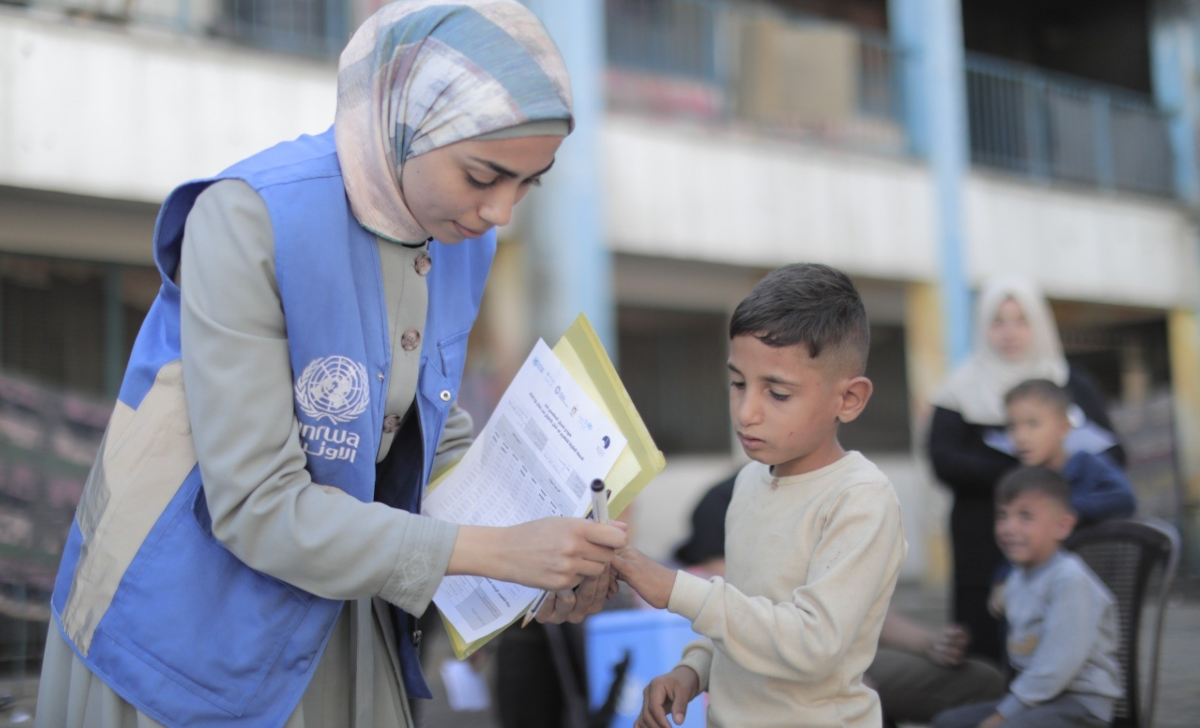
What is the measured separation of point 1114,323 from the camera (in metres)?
14.9

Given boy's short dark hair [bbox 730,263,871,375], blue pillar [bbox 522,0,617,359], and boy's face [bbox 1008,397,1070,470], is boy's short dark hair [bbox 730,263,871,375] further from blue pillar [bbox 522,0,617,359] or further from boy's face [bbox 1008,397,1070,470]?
blue pillar [bbox 522,0,617,359]

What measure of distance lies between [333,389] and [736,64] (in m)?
9.44

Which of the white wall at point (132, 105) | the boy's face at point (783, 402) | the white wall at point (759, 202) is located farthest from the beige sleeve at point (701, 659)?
the white wall at point (759, 202)

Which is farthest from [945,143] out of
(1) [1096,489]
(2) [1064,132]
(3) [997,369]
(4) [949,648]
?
(4) [949,648]

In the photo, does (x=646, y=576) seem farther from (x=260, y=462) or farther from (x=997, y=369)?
(x=997, y=369)

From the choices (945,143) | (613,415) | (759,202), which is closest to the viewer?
(613,415)

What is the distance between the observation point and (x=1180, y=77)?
13453 mm

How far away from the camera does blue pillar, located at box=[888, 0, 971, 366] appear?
11070 millimetres

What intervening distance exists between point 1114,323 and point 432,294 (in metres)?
14.9

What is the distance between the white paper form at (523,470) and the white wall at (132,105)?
584 cm

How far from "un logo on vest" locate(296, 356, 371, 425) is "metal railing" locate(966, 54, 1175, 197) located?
11.7m

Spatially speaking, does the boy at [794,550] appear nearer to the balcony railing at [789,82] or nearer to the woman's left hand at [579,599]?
the woman's left hand at [579,599]

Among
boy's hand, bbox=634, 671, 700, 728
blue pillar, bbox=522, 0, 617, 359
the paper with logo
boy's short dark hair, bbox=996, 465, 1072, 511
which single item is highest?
blue pillar, bbox=522, 0, 617, 359

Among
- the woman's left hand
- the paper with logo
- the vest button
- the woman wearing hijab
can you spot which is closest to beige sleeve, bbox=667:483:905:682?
→ the woman's left hand
